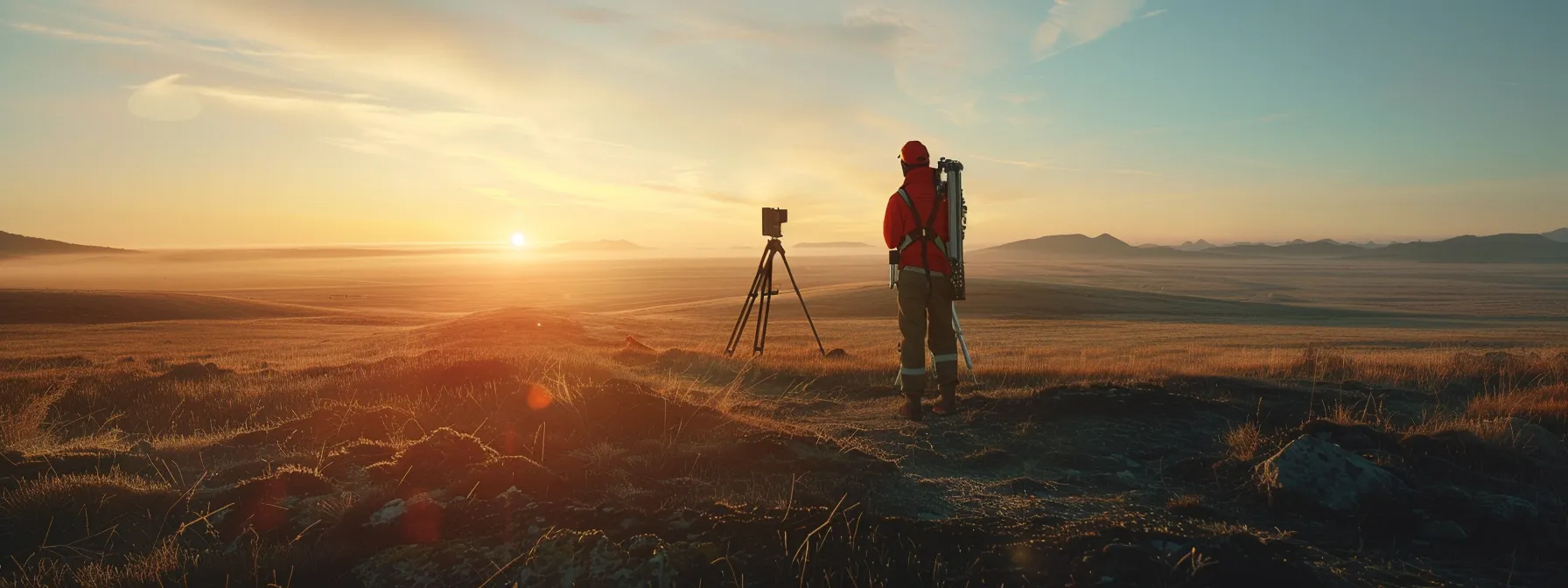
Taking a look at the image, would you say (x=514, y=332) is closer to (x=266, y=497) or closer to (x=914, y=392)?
(x=914, y=392)

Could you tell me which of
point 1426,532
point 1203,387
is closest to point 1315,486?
point 1426,532

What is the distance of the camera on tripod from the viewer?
11.4 meters

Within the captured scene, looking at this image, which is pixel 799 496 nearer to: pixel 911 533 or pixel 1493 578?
pixel 911 533

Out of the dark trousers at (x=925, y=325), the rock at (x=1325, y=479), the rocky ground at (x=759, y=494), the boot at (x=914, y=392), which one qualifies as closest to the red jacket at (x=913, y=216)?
the dark trousers at (x=925, y=325)

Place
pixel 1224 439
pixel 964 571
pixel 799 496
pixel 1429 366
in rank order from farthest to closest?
pixel 1429 366 < pixel 1224 439 < pixel 799 496 < pixel 964 571

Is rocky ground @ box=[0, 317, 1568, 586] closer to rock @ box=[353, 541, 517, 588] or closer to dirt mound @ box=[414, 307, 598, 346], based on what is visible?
rock @ box=[353, 541, 517, 588]

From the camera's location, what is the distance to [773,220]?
11.4 metres

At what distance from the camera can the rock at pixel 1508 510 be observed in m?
3.46

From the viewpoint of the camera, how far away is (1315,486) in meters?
3.84

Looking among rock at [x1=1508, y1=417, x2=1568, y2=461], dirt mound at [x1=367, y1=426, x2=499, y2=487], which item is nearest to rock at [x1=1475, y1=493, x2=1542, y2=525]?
rock at [x1=1508, y1=417, x2=1568, y2=461]

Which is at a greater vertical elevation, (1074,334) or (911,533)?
(911,533)

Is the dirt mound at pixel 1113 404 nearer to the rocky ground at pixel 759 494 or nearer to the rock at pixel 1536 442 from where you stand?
the rocky ground at pixel 759 494

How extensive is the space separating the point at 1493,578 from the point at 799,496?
3.04m

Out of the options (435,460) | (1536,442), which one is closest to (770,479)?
(435,460)
